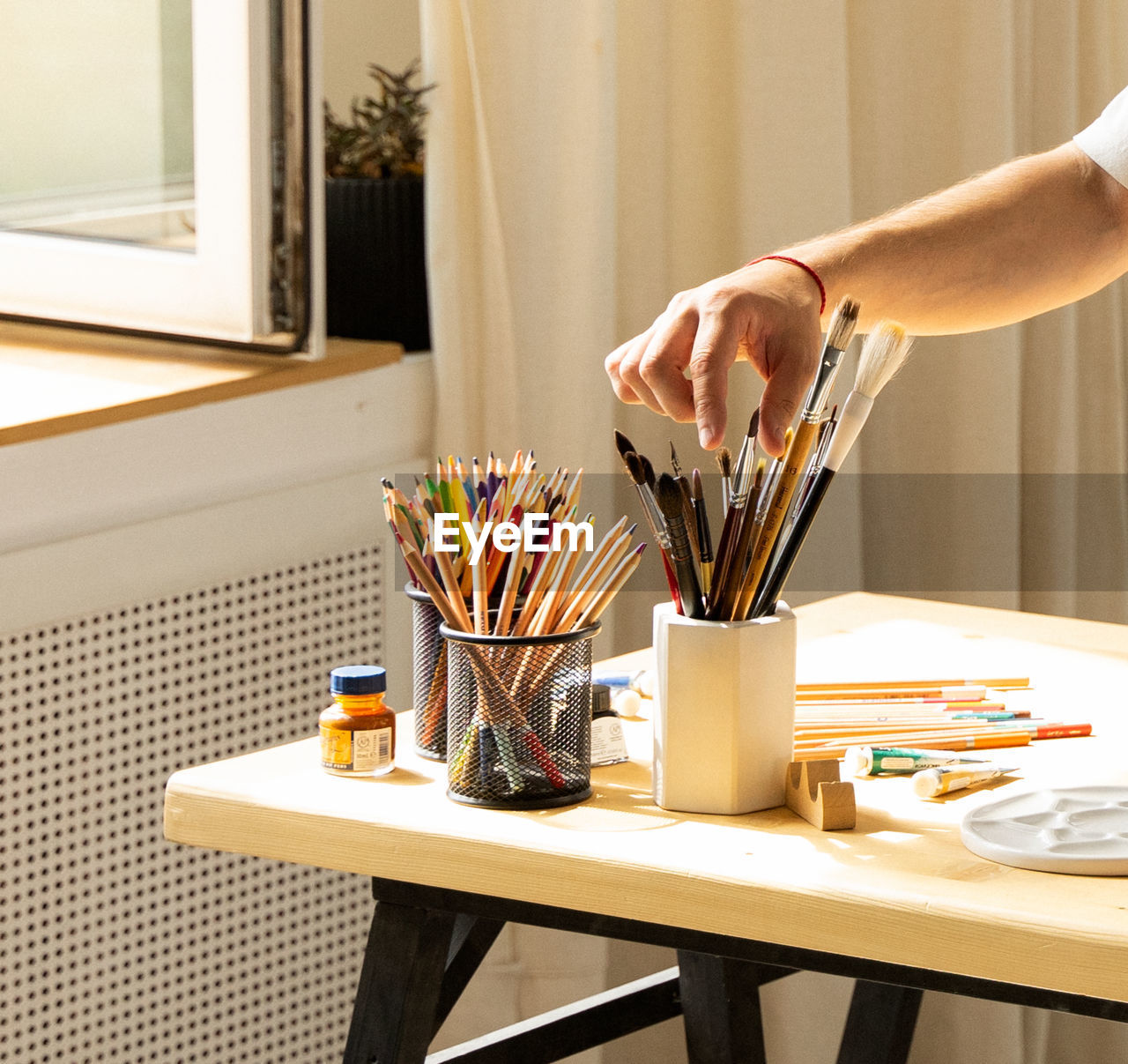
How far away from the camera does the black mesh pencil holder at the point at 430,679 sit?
100cm

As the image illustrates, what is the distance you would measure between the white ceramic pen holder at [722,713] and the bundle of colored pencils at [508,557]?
0.19 ft

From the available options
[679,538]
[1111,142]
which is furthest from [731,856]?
[1111,142]

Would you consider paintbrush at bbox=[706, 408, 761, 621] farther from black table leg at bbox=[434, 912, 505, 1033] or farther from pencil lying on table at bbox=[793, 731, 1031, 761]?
black table leg at bbox=[434, 912, 505, 1033]

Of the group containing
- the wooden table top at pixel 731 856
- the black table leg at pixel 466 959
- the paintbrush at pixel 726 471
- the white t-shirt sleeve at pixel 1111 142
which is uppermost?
the white t-shirt sleeve at pixel 1111 142

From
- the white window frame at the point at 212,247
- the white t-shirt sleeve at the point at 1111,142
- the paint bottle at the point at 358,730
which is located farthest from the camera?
the white window frame at the point at 212,247

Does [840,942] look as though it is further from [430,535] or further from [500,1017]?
[500,1017]

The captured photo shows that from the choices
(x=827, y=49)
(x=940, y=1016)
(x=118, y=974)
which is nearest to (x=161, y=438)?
(x=118, y=974)

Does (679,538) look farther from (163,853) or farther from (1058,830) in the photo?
(163,853)

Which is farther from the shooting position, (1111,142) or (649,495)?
(1111,142)

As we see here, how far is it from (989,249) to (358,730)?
601 millimetres

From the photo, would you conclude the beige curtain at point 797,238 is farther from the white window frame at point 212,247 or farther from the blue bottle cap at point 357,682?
the blue bottle cap at point 357,682

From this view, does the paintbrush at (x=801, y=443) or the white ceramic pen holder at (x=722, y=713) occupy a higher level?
the paintbrush at (x=801, y=443)

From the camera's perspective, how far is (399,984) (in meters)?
0.96

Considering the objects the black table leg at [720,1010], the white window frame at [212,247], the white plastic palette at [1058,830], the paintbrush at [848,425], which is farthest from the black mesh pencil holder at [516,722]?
the white window frame at [212,247]
